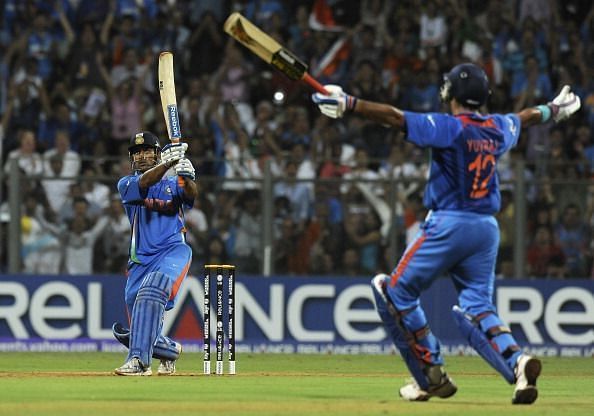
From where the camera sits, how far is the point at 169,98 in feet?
42.3

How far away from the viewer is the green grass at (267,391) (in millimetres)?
8938

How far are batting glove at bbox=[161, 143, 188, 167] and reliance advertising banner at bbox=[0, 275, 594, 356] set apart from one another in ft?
23.2

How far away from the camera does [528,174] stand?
19.2 meters

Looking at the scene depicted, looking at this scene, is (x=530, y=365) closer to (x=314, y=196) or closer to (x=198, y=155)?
(x=314, y=196)

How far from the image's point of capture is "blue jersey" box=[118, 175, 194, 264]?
42.2ft

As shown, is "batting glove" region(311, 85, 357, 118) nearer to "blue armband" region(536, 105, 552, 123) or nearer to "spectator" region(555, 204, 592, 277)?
"blue armband" region(536, 105, 552, 123)

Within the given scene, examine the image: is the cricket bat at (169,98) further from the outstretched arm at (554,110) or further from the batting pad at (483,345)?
the batting pad at (483,345)

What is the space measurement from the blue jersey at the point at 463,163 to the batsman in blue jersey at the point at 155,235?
3.40 meters

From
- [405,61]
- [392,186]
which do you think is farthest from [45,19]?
[392,186]

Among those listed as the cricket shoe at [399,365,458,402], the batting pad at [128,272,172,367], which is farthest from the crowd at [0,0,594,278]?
the cricket shoe at [399,365,458,402]

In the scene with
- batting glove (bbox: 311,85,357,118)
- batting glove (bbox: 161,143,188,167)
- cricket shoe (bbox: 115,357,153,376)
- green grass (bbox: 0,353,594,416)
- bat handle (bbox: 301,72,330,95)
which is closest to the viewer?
green grass (bbox: 0,353,594,416)

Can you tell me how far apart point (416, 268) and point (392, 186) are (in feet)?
29.7

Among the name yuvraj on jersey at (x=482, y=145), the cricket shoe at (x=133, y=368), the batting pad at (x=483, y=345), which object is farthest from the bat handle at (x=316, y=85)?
the cricket shoe at (x=133, y=368)

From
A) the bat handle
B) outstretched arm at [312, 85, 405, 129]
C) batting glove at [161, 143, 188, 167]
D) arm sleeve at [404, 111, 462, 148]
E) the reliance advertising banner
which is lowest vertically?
the reliance advertising banner
